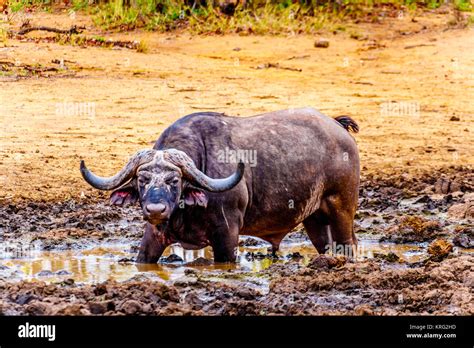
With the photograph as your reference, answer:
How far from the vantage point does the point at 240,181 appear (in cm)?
1144

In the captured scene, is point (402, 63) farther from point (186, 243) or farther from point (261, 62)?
point (186, 243)

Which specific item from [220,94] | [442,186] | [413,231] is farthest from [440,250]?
[220,94]

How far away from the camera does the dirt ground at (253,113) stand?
9.92 m

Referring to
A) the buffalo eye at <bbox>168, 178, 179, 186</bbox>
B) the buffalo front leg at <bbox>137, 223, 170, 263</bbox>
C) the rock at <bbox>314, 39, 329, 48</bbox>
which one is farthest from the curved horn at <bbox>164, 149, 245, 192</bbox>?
the rock at <bbox>314, 39, 329, 48</bbox>

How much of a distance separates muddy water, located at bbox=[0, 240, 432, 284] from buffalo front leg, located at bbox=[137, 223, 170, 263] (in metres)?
0.08

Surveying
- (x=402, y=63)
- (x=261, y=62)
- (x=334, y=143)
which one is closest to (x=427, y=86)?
(x=402, y=63)

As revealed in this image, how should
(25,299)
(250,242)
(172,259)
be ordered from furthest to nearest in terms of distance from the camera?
(250,242)
(172,259)
(25,299)

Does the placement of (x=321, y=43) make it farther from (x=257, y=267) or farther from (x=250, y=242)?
(x=257, y=267)

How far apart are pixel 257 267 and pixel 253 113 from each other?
704cm

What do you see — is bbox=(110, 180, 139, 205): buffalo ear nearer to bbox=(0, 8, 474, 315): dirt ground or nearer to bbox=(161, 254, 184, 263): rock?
bbox=(0, 8, 474, 315): dirt ground

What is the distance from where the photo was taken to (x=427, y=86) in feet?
69.4

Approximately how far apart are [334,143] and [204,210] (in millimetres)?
1819

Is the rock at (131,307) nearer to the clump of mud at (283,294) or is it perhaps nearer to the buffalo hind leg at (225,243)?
the clump of mud at (283,294)

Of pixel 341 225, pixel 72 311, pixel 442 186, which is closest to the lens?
pixel 72 311
